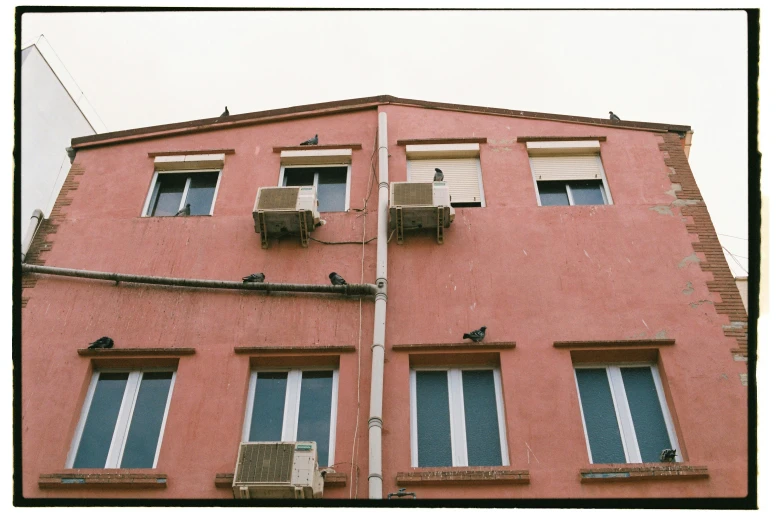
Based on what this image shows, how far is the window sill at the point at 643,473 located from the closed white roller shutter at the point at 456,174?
5.07 m

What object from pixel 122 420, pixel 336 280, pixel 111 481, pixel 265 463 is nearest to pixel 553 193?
pixel 336 280

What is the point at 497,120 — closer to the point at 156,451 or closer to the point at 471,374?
the point at 471,374

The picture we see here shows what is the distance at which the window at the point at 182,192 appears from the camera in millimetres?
13320

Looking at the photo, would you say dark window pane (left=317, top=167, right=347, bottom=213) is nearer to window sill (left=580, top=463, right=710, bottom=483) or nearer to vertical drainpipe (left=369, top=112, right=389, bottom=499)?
vertical drainpipe (left=369, top=112, right=389, bottom=499)

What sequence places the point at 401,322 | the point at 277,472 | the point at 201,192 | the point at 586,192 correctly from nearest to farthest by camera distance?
the point at 277,472 < the point at 401,322 < the point at 586,192 < the point at 201,192

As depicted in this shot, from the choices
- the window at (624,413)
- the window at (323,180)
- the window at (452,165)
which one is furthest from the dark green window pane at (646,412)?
the window at (323,180)

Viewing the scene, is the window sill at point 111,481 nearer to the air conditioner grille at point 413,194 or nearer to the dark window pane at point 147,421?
the dark window pane at point 147,421

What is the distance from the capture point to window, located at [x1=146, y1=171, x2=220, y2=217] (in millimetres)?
13320

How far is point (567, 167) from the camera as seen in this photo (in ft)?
43.9

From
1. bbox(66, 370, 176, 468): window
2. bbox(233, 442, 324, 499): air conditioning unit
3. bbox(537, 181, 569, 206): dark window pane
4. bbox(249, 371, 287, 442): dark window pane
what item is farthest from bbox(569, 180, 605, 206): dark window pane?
bbox(66, 370, 176, 468): window

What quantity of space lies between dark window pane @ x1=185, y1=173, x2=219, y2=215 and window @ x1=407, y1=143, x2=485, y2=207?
3258mm

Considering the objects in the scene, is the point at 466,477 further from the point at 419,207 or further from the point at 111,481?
the point at 419,207

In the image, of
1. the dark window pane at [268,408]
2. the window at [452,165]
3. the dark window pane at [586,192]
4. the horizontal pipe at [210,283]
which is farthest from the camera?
the window at [452,165]

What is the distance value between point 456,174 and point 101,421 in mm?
6540
